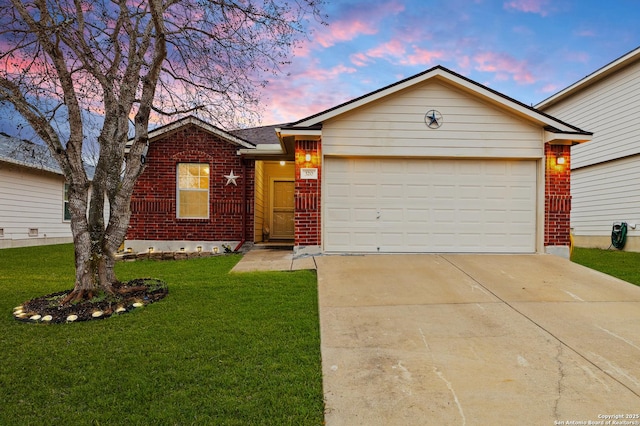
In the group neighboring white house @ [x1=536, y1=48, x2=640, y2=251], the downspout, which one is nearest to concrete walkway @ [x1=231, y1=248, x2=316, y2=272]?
the downspout

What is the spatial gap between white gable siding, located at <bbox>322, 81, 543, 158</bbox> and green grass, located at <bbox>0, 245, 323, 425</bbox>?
420cm

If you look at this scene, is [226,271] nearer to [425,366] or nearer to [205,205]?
[205,205]

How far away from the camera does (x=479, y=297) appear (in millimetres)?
5570

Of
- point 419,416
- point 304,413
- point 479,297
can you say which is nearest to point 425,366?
point 419,416

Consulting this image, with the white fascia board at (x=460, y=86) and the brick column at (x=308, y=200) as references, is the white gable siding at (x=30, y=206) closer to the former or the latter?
the brick column at (x=308, y=200)

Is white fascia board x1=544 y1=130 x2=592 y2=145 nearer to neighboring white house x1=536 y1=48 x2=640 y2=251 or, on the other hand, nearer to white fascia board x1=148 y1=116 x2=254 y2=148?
neighboring white house x1=536 y1=48 x2=640 y2=251

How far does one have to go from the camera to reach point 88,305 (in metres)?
4.98

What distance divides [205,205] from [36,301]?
5913 millimetres

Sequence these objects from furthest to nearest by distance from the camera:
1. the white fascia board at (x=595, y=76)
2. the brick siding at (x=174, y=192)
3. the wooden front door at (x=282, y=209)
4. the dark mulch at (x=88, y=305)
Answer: the wooden front door at (x=282, y=209), the white fascia board at (x=595, y=76), the brick siding at (x=174, y=192), the dark mulch at (x=88, y=305)

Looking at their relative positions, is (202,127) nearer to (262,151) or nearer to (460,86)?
(262,151)

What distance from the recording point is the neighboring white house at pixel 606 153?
12203mm

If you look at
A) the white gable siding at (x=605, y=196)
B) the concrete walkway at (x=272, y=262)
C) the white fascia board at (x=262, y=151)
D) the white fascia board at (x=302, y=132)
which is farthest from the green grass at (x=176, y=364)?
the white gable siding at (x=605, y=196)

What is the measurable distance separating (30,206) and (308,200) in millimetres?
12586

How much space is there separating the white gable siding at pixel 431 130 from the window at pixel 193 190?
436cm
